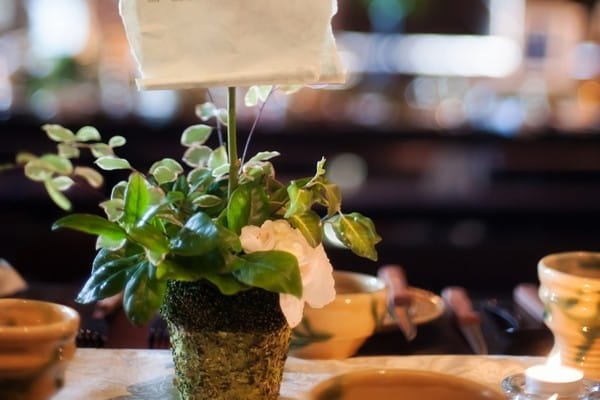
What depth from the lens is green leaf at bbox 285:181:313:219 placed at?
92 cm

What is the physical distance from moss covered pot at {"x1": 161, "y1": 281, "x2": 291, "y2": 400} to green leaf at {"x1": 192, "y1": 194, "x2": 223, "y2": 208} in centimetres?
9

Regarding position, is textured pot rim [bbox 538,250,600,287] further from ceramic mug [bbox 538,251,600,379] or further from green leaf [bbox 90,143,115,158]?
green leaf [bbox 90,143,115,158]

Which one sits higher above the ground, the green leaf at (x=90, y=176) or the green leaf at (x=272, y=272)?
the green leaf at (x=90, y=176)

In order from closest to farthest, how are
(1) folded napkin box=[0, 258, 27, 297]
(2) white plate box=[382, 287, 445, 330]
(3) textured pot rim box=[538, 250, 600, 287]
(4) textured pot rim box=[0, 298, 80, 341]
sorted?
(4) textured pot rim box=[0, 298, 80, 341], (3) textured pot rim box=[538, 250, 600, 287], (2) white plate box=[382, 287, 445, 330], (1) folded napkin box=[0, 258, 27, 297]

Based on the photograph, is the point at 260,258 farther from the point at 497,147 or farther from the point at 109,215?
the point at 497,147

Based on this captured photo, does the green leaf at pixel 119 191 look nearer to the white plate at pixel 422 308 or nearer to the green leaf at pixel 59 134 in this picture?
the green leaf at pixel 59 134

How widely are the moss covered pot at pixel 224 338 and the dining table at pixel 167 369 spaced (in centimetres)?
12

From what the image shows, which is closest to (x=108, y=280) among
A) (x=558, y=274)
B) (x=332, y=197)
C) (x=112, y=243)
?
(x=112, y=243)

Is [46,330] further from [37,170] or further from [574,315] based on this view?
[574,315]

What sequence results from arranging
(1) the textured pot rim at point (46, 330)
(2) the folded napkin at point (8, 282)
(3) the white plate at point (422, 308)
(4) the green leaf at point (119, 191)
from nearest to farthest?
(1) the textured pot rim at point (46, 330) → (4) the green leaf at point (119, 191) → (3) the white plate at point (422, 308) → (2) the folded napkin at point (8, 282)

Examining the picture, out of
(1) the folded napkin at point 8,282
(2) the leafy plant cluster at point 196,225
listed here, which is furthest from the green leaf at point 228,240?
(1) the folded napkin at point 8,282

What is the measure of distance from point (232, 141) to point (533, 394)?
0.42 metres

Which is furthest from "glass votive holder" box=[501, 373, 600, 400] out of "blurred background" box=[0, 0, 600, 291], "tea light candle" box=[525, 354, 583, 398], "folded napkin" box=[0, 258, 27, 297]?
"blurred background" box=[0, 0, 600, 291]

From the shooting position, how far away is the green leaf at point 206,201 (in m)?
0.95
